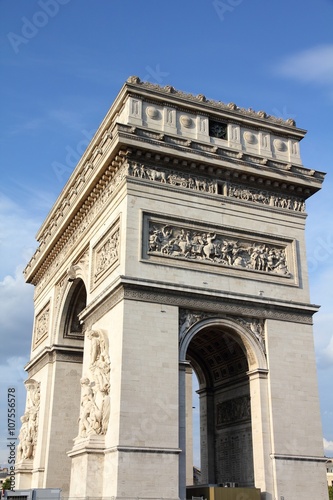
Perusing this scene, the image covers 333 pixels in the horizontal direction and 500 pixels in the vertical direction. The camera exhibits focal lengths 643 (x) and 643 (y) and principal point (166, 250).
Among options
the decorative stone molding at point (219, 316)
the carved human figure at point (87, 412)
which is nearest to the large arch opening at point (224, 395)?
the decorative stone molding at point (219, 316)

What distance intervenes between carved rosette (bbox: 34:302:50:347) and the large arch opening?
8163mm

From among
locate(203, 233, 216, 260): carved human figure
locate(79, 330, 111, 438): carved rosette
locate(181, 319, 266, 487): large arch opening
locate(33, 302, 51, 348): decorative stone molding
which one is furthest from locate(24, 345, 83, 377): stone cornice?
locate(203, 233, 216, 260): carved human figure

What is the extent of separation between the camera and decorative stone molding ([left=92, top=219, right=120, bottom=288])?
21.6 metres

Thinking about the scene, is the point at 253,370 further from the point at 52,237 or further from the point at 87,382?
the point at 52,237

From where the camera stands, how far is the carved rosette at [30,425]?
27.9 metres

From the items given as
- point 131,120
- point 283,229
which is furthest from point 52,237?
point 283,229

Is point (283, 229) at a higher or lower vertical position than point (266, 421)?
higher

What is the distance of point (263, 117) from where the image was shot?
2475 cm

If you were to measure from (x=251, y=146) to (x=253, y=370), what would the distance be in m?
8.44

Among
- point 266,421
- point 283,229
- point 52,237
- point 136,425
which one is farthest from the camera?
point 52,237

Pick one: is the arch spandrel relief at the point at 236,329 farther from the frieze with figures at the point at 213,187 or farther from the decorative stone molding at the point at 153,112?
the decorative stone molding at the point at 153,112

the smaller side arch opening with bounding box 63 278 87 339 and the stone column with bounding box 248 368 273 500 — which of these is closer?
the stone column with bounding box 248 368 273 500

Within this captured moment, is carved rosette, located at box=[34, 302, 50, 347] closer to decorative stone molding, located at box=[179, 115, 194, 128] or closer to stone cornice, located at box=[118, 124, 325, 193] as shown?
stone cornice, located at box=[118, 124, 325, 193]

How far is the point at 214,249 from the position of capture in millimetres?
21703
